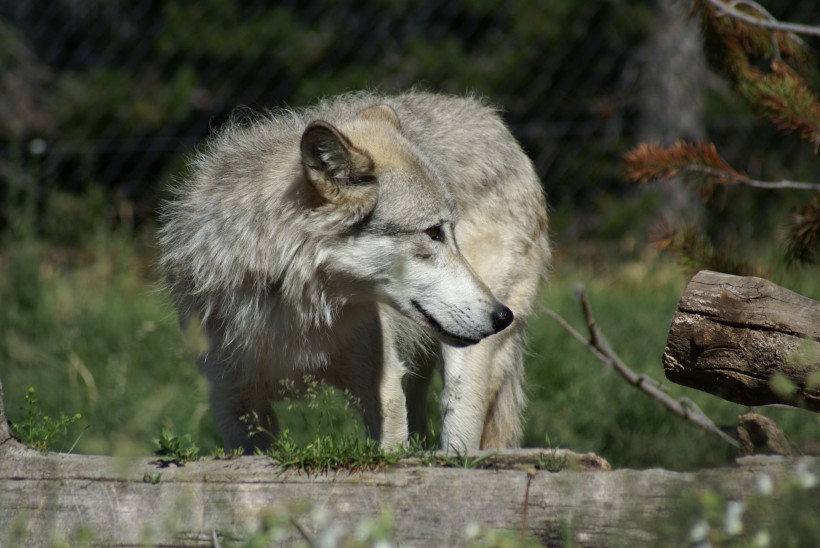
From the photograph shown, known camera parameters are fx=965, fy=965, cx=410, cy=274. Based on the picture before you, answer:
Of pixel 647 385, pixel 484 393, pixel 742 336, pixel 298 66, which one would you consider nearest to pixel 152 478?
pixel 742 336

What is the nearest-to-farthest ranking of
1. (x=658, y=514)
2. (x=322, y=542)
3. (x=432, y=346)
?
(x=322, y=542)
(x=658, y=514)
(x=432, y=346)

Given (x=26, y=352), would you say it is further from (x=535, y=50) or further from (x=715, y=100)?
(x=715, y=100)

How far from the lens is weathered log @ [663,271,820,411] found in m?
2.73

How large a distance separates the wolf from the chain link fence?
5043mm

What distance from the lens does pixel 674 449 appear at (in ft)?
15.2

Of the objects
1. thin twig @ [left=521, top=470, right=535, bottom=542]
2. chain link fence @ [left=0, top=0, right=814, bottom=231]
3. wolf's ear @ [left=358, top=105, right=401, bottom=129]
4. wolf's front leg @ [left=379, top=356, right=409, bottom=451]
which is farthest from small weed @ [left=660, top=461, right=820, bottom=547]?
chain link fence @ [left=0, top=0, right=814, bottom=231]

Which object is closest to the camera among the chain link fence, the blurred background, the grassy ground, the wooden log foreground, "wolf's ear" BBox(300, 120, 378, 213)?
the wooden log foreground

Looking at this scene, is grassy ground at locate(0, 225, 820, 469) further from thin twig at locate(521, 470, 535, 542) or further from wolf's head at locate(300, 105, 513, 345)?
thin twig at locate(521, 470, 535, 542)

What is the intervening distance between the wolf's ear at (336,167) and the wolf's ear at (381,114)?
23.1 inches

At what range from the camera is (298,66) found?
9.42 metres

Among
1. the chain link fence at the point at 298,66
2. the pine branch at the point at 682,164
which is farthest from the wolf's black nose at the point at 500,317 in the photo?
the chain link fence at the point at 298,66

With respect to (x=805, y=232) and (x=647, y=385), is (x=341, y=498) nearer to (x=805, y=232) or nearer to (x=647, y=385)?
(x=647, y=385)

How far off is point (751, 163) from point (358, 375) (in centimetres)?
704

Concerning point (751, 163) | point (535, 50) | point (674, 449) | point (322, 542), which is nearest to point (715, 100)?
point (751, 163)
